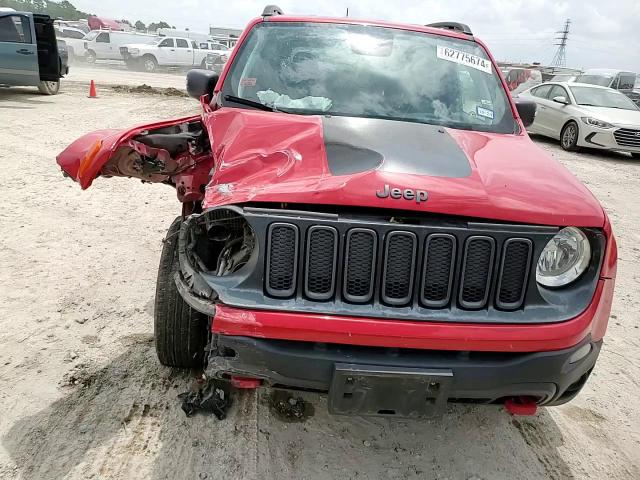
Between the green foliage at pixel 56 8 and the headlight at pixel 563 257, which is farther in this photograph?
the green foliage at pixel 56 8

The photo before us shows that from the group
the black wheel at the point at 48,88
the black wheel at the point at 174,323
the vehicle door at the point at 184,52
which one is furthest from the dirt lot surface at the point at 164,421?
the vehicle door at the point at 184,52

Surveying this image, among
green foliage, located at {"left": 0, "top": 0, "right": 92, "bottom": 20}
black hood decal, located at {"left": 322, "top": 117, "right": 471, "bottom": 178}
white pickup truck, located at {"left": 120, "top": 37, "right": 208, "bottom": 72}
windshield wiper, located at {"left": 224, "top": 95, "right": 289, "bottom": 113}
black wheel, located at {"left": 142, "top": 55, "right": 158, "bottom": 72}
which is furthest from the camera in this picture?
green foliage, located at {"left": 0, "top": 0, "right": 92, "bottom": 20}

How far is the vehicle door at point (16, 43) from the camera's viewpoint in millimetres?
12461

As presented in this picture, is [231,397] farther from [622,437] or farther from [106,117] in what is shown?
[106,117]

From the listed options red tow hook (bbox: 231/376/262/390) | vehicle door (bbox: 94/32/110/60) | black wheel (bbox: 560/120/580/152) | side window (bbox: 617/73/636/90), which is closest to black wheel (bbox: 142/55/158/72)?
vehicle door (bbox: 94/32/110/60)

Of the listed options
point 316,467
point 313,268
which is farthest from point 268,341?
point 316,467

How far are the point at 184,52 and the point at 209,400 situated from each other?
90.8ft

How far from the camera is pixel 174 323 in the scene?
2.75 m

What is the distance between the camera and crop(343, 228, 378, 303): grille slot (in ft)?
6.72

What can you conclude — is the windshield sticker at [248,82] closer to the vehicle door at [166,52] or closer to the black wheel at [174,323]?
the black wheel at [174,323]

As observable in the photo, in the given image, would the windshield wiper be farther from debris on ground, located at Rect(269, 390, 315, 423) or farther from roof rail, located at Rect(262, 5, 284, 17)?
debris on ground, located at Rect(269, 390, 315, 423)

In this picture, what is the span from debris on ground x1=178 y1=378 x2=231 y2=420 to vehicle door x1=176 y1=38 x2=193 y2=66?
89.7ft

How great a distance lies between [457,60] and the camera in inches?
142

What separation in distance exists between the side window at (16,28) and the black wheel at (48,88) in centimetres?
147
